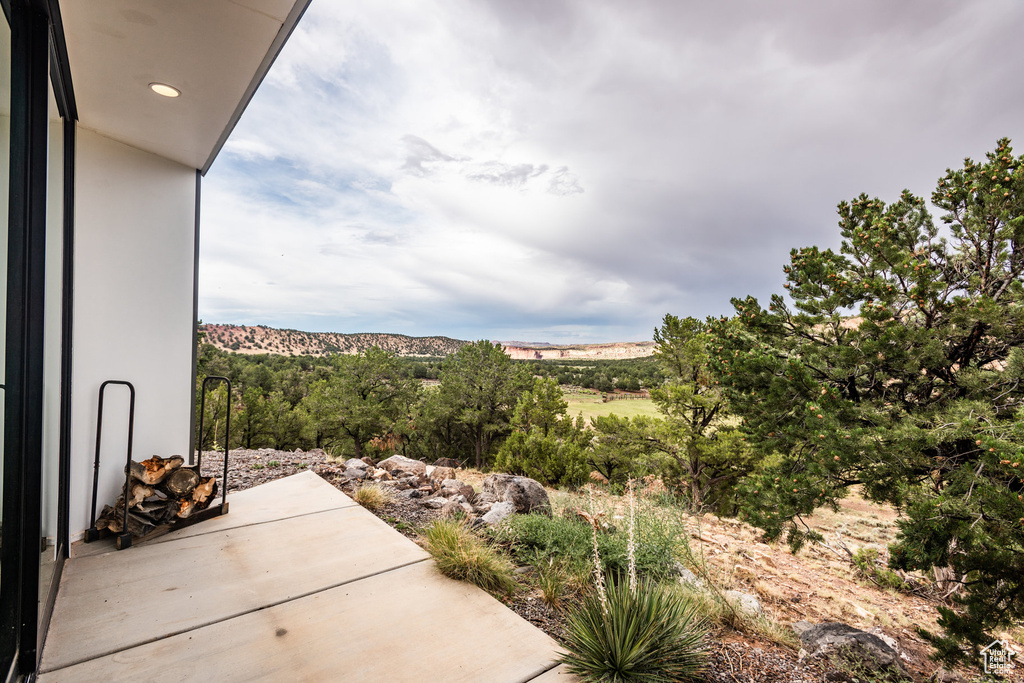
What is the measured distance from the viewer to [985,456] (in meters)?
3.60

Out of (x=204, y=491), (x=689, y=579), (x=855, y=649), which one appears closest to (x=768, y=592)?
(x=689, y=579)

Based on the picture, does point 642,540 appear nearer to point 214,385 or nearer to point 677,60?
point 677,60

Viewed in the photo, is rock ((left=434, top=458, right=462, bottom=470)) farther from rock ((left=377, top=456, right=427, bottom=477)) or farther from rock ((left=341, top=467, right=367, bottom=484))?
rock ((left=341, top=467, right=367, bottom=484))

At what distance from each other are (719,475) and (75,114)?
51.5 ft

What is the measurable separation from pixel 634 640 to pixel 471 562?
1.30 meters

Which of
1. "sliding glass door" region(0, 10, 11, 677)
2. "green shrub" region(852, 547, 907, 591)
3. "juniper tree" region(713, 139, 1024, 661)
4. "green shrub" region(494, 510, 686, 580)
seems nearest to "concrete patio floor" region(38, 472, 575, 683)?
"sliding glass door" region(0, 10, 11, 677)

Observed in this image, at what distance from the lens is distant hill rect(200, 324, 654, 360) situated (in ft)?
77.4

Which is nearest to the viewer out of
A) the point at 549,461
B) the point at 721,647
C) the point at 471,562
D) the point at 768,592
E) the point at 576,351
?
the point at 721,647

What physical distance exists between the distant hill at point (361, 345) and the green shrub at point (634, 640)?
1870 centimetres

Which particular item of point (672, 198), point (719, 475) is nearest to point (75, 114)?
point (672, 198)

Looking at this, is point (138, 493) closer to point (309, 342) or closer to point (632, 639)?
point (632, 639)

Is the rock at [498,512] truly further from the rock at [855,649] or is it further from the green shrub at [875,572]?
the green shrub at [875,572]

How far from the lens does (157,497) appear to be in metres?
3.54

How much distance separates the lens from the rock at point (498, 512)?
4.10 meters
